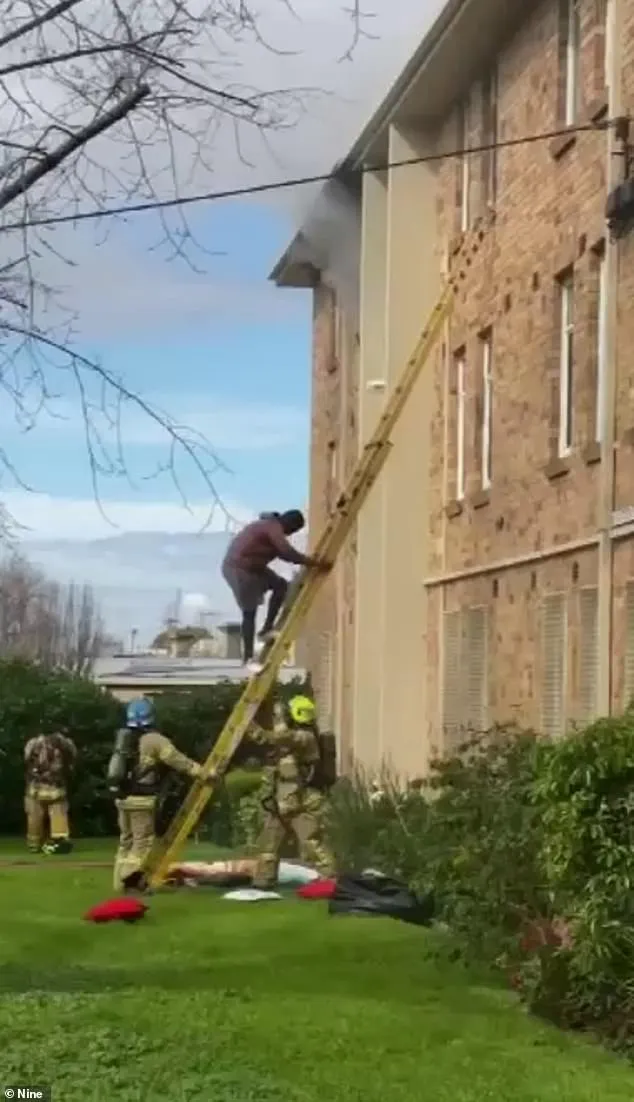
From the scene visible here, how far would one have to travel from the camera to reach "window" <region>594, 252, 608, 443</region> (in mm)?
15266

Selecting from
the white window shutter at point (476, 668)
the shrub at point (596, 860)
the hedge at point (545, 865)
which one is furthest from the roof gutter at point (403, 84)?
the shrub at point (596, 860)

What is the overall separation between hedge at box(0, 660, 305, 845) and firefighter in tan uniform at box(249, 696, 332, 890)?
31.6 ft

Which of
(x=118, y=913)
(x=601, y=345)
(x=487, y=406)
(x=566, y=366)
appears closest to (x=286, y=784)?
(x=118, y=913)

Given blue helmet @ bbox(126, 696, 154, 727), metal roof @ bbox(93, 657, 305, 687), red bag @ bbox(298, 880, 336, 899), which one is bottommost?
red bag @ bbox(298, 880, 336, 899)

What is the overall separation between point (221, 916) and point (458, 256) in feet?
27.7

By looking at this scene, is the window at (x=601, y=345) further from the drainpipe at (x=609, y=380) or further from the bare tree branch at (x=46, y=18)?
the bare tree branch at (x=46, y=18)

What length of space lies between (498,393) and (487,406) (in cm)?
103

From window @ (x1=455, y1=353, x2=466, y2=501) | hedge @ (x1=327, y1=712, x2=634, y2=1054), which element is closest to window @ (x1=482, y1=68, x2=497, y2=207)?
window @ (x1=455, y1=353, x2=466, y2=501)

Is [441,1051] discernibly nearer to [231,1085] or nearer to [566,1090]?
[566,1090]

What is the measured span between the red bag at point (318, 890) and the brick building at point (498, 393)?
7.15ft

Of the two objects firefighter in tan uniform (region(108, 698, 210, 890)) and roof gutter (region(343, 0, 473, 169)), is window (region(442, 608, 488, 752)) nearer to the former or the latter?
firefighter in tan uniform (region(108, 698, 210, 890))

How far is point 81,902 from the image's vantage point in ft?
57.0

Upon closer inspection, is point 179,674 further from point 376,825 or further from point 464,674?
point 376,825

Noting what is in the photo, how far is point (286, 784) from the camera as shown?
1797 cm
